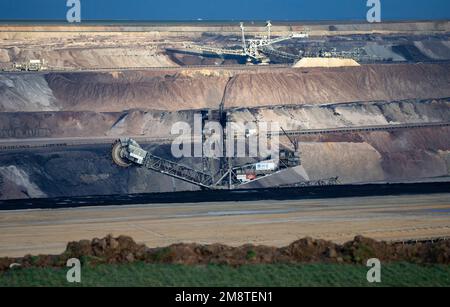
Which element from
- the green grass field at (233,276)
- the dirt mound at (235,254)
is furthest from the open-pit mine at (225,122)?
the green grass field at (233,276)

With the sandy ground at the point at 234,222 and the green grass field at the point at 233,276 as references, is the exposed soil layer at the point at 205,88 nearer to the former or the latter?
the sandy ground at the point at 234,222

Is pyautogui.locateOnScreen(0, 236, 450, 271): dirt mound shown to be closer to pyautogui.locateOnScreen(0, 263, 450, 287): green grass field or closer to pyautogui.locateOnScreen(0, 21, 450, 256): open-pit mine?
pyautogui.locateOnScreen(0, 263, 450, 287): green grass field

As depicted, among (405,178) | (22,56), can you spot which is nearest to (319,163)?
(405,178)

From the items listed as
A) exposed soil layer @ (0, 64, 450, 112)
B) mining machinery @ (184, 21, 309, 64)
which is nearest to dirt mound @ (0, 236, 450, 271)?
exposed soil layer @ (0, 64, 450, 112)

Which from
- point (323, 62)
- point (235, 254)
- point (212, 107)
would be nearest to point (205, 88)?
point (212, 107)

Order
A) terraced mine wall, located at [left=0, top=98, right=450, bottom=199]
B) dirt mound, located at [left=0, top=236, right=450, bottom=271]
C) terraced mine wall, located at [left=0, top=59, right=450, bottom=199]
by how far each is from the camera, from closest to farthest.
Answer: dirt mound, located at [left=0, top=236, right=450, bottom=271] → terraced mine wall, located at [left=0, top=98, right=450, bottom=199] → terraced mine wall, located at [left=0, top=59, right=450, bottom=199]
